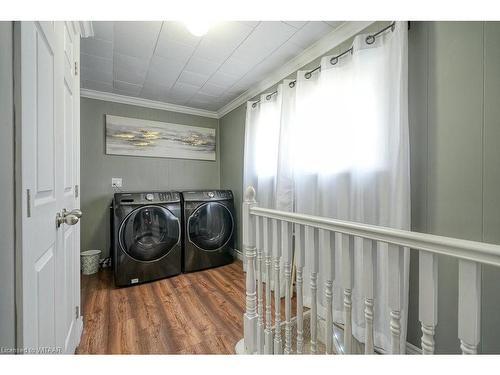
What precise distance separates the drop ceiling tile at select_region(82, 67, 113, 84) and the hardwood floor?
228 cm

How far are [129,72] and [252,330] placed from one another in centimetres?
266

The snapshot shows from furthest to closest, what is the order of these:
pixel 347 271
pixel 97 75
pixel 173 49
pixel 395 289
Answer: pixel 97 75, pixel 173 49, pixel 347 271, pixel 395 289

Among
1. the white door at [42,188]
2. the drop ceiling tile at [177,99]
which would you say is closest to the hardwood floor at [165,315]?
the white door at [42,188]

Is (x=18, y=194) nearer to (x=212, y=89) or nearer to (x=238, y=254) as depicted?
(x=212, y=89)

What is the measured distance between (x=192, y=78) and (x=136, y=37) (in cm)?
74

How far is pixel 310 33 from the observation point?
5.69 feet

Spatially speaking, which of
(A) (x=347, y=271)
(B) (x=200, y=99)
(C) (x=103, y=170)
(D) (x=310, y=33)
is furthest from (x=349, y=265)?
(C) (x=103, y=170)

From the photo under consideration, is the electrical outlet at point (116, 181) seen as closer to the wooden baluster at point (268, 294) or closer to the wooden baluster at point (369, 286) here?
the wooden baluster at point (268, 294)

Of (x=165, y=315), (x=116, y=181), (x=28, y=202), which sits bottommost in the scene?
(x=165, y=315)

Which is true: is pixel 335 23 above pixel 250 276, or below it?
above

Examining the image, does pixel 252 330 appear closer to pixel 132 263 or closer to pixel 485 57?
pixel 132 263

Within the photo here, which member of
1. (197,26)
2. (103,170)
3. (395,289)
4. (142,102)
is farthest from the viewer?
(142,102)

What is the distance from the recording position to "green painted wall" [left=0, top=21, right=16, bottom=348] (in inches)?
21.5

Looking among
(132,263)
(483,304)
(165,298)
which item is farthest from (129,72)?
(483,304)
